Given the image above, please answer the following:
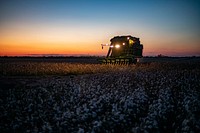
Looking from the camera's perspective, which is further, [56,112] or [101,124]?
[56,112]

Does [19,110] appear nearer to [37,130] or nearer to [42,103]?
[42,103]

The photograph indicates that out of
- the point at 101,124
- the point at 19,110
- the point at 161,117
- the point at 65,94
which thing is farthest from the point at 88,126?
the point at 65,94

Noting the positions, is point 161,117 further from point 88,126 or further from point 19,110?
point 19,110

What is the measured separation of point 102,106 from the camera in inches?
314

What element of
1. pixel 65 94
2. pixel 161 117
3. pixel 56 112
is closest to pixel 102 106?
pixel 56 112

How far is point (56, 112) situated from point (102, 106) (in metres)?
1.74

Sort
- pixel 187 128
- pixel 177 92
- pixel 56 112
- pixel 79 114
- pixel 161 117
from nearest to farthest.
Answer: pixel 187 128, pixel 161 117, pixel 79 114, pixel 56 112, pixel 177 92

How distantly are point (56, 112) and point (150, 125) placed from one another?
138 inches

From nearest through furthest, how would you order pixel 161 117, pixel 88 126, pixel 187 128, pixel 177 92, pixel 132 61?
pixel 187 128 → pixel 88 126 → pixel 161 117 → pixel 177 92 → pixel 132 61

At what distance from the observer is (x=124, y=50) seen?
32.8 m

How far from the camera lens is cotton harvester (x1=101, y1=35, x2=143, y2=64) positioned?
30484mm

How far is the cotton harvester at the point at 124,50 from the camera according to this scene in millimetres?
30484

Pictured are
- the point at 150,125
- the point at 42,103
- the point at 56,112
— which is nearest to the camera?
the point at 150,125

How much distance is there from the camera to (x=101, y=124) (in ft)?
19.9
